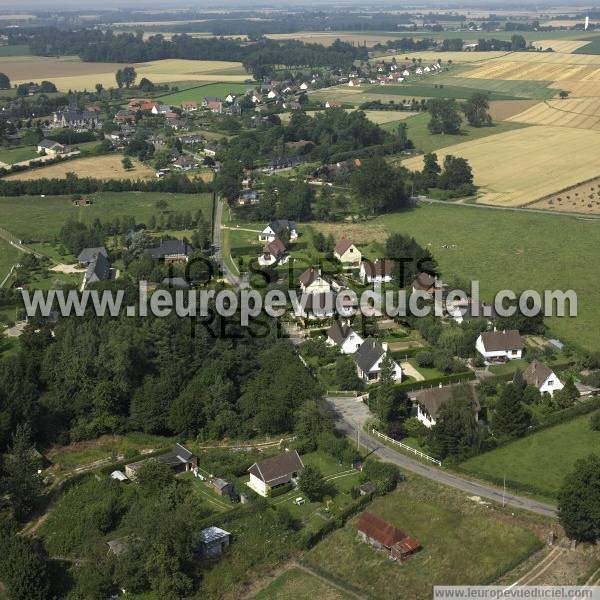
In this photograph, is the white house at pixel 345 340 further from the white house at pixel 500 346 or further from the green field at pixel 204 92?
the green field at pixel 204 92

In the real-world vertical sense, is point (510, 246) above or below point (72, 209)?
above

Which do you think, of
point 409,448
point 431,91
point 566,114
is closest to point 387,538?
point 409,448

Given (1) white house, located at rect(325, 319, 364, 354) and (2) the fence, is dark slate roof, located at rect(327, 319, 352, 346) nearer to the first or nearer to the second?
(1) white house, located at rect(325, 319, 364, 354)

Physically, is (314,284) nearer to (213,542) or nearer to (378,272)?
(378,272)

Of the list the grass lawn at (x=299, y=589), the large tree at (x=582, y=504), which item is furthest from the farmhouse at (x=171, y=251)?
the large tree at (x=582, y=504)

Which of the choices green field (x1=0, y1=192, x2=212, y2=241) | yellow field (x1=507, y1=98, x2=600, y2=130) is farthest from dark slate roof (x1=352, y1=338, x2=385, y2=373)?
yellow field (x1=507, y1=98, x2=600, y2=130)

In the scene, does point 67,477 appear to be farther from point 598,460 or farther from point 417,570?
point 598,460
